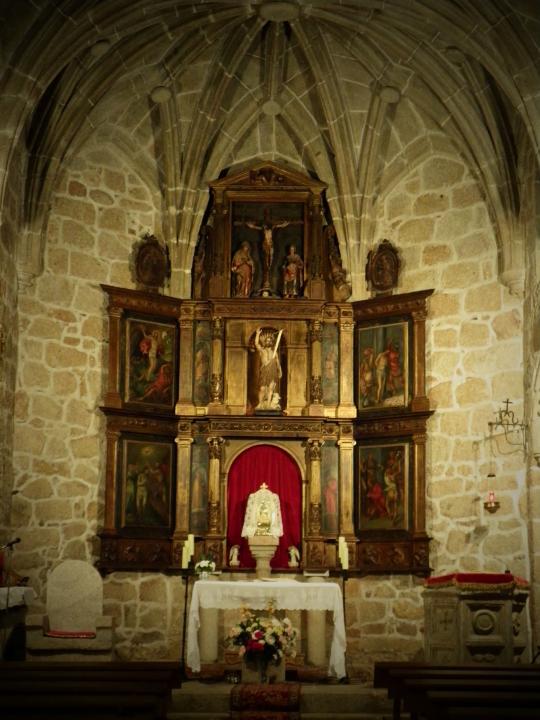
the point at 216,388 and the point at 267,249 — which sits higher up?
the point at 267,249

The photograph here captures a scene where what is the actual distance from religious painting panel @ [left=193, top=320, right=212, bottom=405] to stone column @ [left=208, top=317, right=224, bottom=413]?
0.14m

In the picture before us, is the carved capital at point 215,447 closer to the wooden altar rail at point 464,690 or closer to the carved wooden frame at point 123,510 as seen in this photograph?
the carved wooden frame at point 123,510

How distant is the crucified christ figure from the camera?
18.7 meters

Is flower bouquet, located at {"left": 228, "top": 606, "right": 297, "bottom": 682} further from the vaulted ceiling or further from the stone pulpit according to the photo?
the vaulted ceiling

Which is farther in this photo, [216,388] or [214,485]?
[216,388]

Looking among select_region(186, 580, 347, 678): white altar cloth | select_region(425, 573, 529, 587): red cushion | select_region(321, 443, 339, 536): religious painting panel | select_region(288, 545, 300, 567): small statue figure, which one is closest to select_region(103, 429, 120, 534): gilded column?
select_region(186, 580, 347, 678): white altar cloth

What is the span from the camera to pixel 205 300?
1850 centimetres

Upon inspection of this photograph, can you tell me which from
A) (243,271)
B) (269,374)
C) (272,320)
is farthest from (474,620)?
(243,271)

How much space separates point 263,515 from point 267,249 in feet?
14.0

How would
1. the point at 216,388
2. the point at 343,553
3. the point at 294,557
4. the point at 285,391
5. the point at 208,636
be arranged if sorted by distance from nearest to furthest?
the point at 208,636 → the point at 343,553 → the point at 294,557 → the point at 216,388 → the point at 285,391

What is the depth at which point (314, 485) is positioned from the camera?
17.9 metres

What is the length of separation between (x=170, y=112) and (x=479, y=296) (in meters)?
5.59

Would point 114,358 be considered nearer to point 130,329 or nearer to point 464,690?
point 130,329

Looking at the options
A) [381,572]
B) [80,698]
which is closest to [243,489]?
[381,572]
